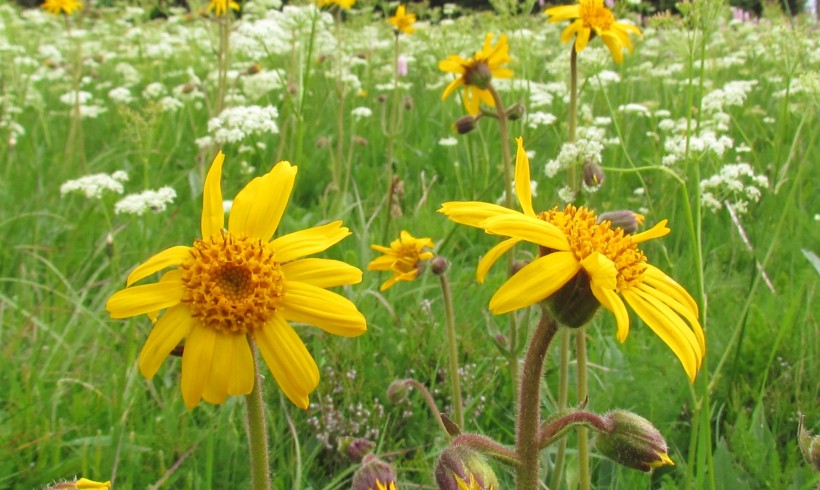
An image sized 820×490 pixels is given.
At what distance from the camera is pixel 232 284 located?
1.13 meters

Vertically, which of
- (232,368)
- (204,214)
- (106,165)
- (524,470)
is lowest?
(106,165)

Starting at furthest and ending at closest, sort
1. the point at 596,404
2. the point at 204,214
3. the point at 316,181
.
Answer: the point at 316,181 < the point at 596,404 < the point at 204,214

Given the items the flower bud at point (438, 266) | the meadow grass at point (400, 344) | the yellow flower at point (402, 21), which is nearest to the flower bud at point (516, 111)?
the meadow grass at point (400, 344)

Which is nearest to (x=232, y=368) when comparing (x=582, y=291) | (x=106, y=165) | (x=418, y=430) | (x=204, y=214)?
(x=204, y=214)

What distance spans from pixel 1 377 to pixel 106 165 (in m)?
2.56

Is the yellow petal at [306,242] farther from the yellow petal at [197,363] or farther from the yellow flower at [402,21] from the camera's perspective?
the yellow flower at [402,21]

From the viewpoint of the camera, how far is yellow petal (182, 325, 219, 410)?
3.49 ft

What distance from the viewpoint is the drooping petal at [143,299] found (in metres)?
1.09

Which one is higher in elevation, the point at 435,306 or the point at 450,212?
the point at 450,212

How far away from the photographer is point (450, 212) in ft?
3.46

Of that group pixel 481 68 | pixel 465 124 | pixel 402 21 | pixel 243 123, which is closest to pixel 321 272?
pixel 465 124

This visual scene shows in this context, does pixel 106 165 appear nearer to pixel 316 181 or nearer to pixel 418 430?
pixel 316 181

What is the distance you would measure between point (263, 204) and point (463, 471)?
0.52 metres

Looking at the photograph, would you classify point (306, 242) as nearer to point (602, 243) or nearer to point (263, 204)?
point (263, 204)
